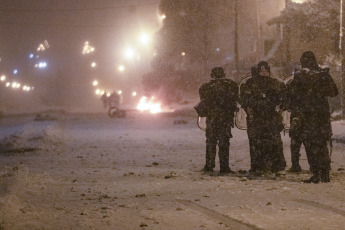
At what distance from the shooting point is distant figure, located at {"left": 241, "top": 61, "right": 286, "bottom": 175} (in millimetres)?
8930

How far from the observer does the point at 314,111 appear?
8008mm

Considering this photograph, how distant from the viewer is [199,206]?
19.1ft

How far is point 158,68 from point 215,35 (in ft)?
25.1

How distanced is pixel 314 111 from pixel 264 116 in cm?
127

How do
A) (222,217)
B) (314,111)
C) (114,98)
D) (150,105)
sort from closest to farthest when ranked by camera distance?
1. (222,217)
2. (314,111)
3. (114,98)
4. (150,105)

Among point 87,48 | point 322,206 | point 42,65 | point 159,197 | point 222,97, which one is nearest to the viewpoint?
point 322,206

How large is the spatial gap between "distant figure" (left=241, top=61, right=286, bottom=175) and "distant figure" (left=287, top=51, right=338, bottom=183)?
731mm

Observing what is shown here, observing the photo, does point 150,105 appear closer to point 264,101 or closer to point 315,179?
point 264,101

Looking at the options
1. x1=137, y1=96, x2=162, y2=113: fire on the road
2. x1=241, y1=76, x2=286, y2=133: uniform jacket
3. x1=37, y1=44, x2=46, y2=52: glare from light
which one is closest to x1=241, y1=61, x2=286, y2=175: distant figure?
x1=241, y1=76, x2=286, y2=133: uniform jacket

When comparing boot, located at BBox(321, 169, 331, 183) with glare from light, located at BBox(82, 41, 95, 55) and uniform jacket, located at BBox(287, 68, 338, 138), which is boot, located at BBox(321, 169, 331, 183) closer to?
uniform jacket, located at BBox(287, 68, 338, 138)

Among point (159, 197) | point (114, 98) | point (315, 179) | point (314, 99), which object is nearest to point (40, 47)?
point (114, 98)

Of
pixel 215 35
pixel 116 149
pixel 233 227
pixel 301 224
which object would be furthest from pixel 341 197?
pixel 215 35

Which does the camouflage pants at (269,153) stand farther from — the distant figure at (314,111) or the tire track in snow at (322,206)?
the tire track in snow at (322,206)

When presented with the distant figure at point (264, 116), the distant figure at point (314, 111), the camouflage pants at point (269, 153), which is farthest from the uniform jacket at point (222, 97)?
the distant figure at point (314, 111)
